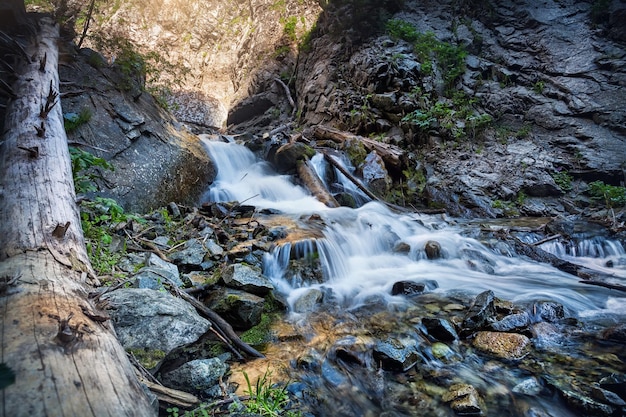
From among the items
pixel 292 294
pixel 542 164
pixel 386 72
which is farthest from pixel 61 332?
pixel 386 72

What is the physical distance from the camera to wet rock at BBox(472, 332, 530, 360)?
9.57 feet

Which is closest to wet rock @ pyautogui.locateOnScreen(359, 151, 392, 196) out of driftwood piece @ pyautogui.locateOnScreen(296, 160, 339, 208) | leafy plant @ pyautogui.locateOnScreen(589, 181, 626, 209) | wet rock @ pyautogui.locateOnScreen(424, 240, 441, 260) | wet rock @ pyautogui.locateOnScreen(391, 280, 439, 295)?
driftwood piece @ pyautogui.locateOnScreen(296, 160, 339, 208)

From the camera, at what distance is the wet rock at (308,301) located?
377 cm

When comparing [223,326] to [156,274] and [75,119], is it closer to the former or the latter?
[156,274]

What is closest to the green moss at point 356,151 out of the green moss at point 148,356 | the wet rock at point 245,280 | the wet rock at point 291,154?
the wet rock at point 291,154

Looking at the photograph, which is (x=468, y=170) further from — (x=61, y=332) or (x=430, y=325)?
(x=61, y=332)

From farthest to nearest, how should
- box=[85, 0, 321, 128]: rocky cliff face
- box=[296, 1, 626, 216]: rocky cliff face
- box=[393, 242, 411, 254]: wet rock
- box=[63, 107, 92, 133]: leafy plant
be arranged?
box=[85, 0, 321, 128]: rocky cliff face, box=[296, 1, 626, 216]: rocky cliff face, box=[393, 242, 411, 254]: wet rock, box=[63, 107, 92, 133]: leafy plant

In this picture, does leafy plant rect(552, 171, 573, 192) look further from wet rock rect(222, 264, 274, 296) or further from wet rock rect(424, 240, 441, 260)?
wet rock rect(222, 264, 274, 296)

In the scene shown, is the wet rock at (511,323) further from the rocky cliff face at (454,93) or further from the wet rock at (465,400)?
the rocky cliff face at (454,93)

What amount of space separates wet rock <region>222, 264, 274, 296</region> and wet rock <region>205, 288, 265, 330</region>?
0.67 ft

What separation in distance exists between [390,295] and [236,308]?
2145mm

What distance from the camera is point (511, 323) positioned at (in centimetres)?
334

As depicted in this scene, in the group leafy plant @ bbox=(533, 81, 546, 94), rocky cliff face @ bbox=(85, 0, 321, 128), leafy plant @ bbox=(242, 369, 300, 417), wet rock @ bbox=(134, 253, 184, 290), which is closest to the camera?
leafy plant @ bbox=(242, 369, 300, 417)

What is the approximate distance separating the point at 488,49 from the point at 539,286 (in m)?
11.4
